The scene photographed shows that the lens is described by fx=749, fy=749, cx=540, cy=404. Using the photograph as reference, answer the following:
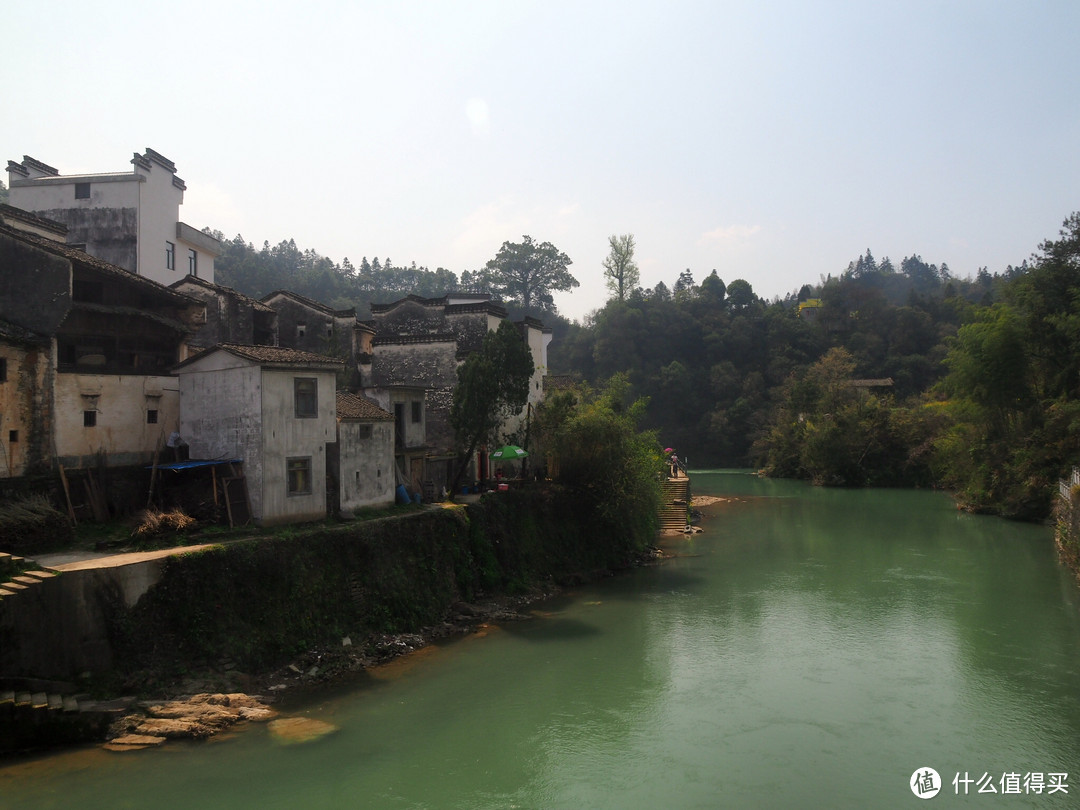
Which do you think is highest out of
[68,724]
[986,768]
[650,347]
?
[650,347]

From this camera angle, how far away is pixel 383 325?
27.0 metres

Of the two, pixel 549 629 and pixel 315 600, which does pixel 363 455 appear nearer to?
pixel 315 600

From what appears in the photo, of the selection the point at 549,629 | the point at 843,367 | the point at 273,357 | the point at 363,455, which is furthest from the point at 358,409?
the point at 843,367

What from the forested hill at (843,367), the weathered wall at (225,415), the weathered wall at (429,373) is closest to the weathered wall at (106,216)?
the weathered wall at (429,373)

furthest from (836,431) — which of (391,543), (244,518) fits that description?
(244,518)

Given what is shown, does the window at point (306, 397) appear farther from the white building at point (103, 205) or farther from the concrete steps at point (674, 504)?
the concrete steps at point (674, 504)

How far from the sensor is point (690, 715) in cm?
1286

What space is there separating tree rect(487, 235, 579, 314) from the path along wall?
157ft

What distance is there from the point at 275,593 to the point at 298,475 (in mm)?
3108

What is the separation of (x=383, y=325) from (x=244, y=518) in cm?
1275

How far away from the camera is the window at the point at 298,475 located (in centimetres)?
1623

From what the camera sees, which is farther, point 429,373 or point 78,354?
point 429,373

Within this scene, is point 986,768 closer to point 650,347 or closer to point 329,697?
point 329,697

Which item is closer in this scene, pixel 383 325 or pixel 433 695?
pixel 433 695
